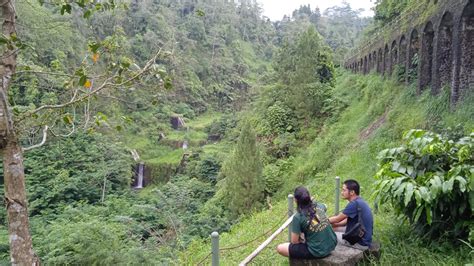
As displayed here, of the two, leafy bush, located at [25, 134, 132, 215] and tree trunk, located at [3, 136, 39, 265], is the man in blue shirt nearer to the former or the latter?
tree trunk, located at [3, 136, 39, 265]

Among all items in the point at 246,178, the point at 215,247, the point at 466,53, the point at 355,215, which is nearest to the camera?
the point at 215,247

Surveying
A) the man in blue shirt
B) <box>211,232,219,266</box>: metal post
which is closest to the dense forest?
the man in blue shirt

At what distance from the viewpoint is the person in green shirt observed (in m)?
3.82

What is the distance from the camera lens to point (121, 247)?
334 inches

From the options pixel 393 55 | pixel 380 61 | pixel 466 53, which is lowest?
pixel 466 53

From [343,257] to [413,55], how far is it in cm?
1335

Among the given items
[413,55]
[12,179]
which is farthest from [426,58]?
[12,179]

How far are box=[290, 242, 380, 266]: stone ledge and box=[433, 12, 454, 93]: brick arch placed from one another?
9188mm

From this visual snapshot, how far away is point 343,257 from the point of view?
4.01m

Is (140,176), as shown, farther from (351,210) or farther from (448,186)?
(448,186)

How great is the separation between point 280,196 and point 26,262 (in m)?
12.5

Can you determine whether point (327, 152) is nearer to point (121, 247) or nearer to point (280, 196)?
point (280, 196)

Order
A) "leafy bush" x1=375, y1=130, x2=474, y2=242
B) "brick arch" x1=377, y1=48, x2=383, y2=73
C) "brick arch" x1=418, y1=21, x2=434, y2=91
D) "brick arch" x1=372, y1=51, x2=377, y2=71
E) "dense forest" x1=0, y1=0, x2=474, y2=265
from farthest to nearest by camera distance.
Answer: "brick arch" x1=372, y1=51, x2=377, y2=71
"brick arch" x1=377, y1=48, x2=383, y2=73
"brick arch" x1=418, y1=21, x2=434, y2=91
"dense forest" x1=0, y1=0, x2=474, y2=265
"leafy bush" x1=375, y1=130, x2=474, y2=242

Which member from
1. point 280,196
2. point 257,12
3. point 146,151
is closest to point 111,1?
point 280,196
